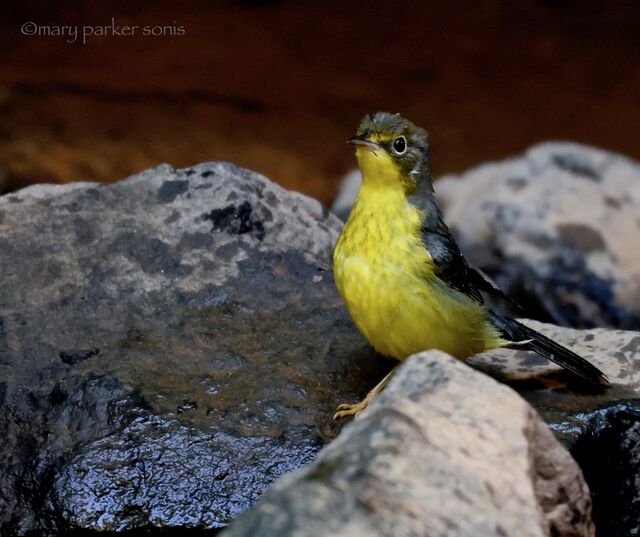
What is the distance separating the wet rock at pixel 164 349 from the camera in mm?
3553

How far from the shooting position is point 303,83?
420 inches

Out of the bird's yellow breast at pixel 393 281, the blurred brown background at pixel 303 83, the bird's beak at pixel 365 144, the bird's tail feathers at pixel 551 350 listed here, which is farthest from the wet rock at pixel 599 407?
the blurred brown background at pixel 303 83

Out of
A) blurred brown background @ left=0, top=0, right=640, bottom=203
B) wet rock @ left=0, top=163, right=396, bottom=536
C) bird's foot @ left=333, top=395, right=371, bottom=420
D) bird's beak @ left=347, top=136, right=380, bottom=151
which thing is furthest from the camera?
blurred brown background @ left=0, top=0, right=640, bottom=203

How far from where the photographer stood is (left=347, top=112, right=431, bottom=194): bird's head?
13.1 ft

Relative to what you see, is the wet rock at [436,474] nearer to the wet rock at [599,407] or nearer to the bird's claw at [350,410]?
the wet rock at [599,407]

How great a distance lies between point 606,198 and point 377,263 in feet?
10.9

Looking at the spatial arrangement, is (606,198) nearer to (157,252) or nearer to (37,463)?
(157,252)

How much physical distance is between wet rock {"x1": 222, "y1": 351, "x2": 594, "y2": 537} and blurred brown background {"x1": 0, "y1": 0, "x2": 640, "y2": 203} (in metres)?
6.58

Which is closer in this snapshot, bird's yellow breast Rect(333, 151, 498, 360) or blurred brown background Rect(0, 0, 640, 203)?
bird's yellow breast Rect(333, 151, 498, 360)

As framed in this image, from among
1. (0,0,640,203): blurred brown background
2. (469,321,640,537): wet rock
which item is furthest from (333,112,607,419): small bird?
(0,0,640,203): blurred brown background

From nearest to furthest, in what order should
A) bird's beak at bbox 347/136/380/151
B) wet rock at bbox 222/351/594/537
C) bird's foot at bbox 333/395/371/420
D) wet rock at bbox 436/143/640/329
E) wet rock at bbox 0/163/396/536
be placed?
wet rock at bbox 222/351/594/537 → wet rock at bbox 0/163/396/536 → bird's foot at bbox 333/395/371/420 → bird's beak at bbox 347/136/380/151 → wet rock at bbox 436/143/640/329

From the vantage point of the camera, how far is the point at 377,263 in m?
3.92

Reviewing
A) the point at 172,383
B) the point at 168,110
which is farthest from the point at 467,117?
the point at 172,383

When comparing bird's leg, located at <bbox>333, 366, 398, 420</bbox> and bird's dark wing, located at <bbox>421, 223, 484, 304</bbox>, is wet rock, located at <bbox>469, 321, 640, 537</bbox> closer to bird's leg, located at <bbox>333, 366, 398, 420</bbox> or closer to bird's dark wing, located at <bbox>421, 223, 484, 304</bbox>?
bird's dark wing, located at <bbox>421, 223, 484, 304</bbox>
